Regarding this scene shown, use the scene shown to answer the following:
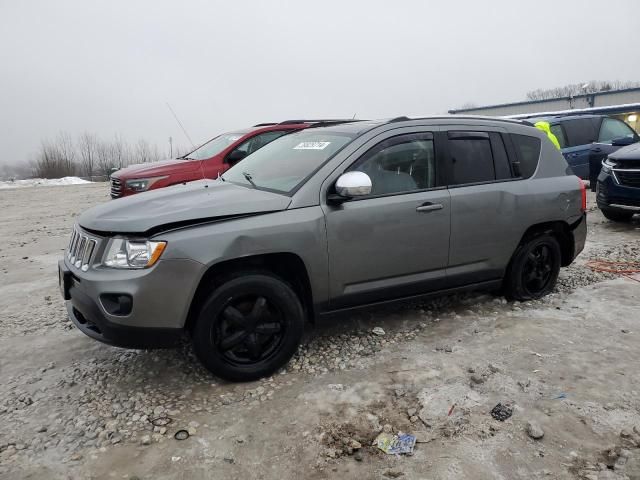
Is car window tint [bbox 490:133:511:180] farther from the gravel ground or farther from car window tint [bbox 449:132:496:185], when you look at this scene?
the gravel ground

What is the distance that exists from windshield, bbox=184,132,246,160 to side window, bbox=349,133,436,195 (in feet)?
14.8

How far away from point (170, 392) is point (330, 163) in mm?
1915

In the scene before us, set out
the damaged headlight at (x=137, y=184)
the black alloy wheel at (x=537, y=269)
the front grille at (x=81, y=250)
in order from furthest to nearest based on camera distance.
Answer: the damaged headlight at (x=137, y=184)
the black alloy wheel at (x=537, y=269)
the front grille at (x=81, y=250)

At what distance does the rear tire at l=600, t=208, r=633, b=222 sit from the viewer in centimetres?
774

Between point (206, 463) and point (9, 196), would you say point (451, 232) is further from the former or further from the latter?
point (9, 196)

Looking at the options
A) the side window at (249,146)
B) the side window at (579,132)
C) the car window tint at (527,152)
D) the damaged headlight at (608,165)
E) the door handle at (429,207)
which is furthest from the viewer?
the side window at (579,132)

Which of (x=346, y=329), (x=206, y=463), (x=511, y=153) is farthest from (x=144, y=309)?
(x=511, y=153)

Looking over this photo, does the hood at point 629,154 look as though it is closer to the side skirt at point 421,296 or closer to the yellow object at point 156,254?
the side skirt at point 421,296

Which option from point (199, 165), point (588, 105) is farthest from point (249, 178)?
point (588, 105)

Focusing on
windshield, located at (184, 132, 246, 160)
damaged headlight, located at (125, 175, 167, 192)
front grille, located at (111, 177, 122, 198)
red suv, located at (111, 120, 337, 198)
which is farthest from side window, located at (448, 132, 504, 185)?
front grille, located at (111, 177, 122, 198)

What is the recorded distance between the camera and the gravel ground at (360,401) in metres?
2.47

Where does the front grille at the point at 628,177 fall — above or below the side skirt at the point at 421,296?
above

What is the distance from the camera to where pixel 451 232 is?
3898 millimetres

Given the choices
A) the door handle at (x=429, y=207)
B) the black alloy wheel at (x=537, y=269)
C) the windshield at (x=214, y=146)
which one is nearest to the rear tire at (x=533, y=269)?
the black alloy wheel at (x=537, y=269)
